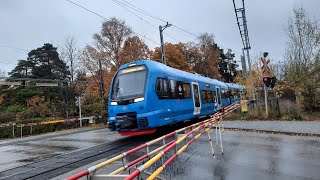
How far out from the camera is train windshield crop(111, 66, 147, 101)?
1495 centimetres

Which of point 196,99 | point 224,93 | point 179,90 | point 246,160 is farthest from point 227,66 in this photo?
point 246,160

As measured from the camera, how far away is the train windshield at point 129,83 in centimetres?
→ 1495

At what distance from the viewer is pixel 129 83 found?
606 inches

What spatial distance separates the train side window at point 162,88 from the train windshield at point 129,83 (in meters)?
0.77

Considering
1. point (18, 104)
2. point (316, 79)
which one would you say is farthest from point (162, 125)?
point (18, 104)

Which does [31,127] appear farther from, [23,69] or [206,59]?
[206,59]

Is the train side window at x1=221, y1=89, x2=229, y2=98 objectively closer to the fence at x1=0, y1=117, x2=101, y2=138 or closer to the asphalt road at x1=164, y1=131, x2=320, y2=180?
the fence at x1=0, y1=117, x2=101, y2=138

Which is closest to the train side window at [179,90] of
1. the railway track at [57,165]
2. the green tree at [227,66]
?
the railway track at [57,165]

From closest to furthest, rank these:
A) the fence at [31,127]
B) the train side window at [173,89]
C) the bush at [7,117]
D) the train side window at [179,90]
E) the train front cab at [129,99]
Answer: the train front cab at [129,99] → the train side window at [173,89] → the train side window at [179,90] → the fence at [31,127] → the bush at [7,117]

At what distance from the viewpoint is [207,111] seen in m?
23.9

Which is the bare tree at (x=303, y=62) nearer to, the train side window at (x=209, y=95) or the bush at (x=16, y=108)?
the train side window at (x=209, y=95)

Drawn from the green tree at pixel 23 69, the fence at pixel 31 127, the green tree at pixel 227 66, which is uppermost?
the green tree at pixel 227 66

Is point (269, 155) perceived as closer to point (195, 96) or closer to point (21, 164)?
point (21, 164)

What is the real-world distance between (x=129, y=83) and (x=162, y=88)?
1548 millimetres
